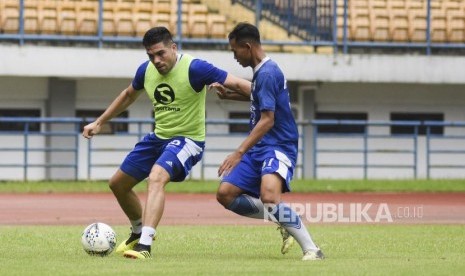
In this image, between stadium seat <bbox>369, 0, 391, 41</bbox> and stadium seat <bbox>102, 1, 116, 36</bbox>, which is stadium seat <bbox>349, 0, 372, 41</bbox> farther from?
stadium seat <bbox>102, 1, 116, 36</bbox>

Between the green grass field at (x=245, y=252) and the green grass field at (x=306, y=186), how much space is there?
9.48m

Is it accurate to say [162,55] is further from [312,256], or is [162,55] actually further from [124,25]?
[124,25]

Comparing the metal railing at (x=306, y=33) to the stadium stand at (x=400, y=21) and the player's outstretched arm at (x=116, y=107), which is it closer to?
the stadium stand at (x=400, y=21)

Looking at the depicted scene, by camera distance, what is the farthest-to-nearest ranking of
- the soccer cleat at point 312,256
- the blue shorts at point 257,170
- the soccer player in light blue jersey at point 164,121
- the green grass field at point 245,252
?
the soccer player in light blue jersey at point 164,121 < the blue shorts at point 257,170 < the soccer cleat at point 312,256 < the green grass field at point 245,252

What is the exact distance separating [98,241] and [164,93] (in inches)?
62.9

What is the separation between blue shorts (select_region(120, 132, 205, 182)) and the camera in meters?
12.8

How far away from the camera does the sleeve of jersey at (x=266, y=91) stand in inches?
478

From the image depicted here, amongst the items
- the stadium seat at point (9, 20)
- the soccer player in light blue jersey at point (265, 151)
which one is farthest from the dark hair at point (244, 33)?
the stadium seat at point (9, 20)

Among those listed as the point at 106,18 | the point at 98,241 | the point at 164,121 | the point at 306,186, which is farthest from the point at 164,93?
the point at 106,18

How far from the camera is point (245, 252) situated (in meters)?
13.8

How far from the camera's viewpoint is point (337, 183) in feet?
99.5

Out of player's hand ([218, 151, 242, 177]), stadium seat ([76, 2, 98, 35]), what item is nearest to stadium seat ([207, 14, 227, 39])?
stadium seat ([76, 2, 98, 35])

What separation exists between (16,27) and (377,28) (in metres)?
9.21

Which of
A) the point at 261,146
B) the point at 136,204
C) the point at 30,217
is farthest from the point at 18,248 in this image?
the point at 30,217
